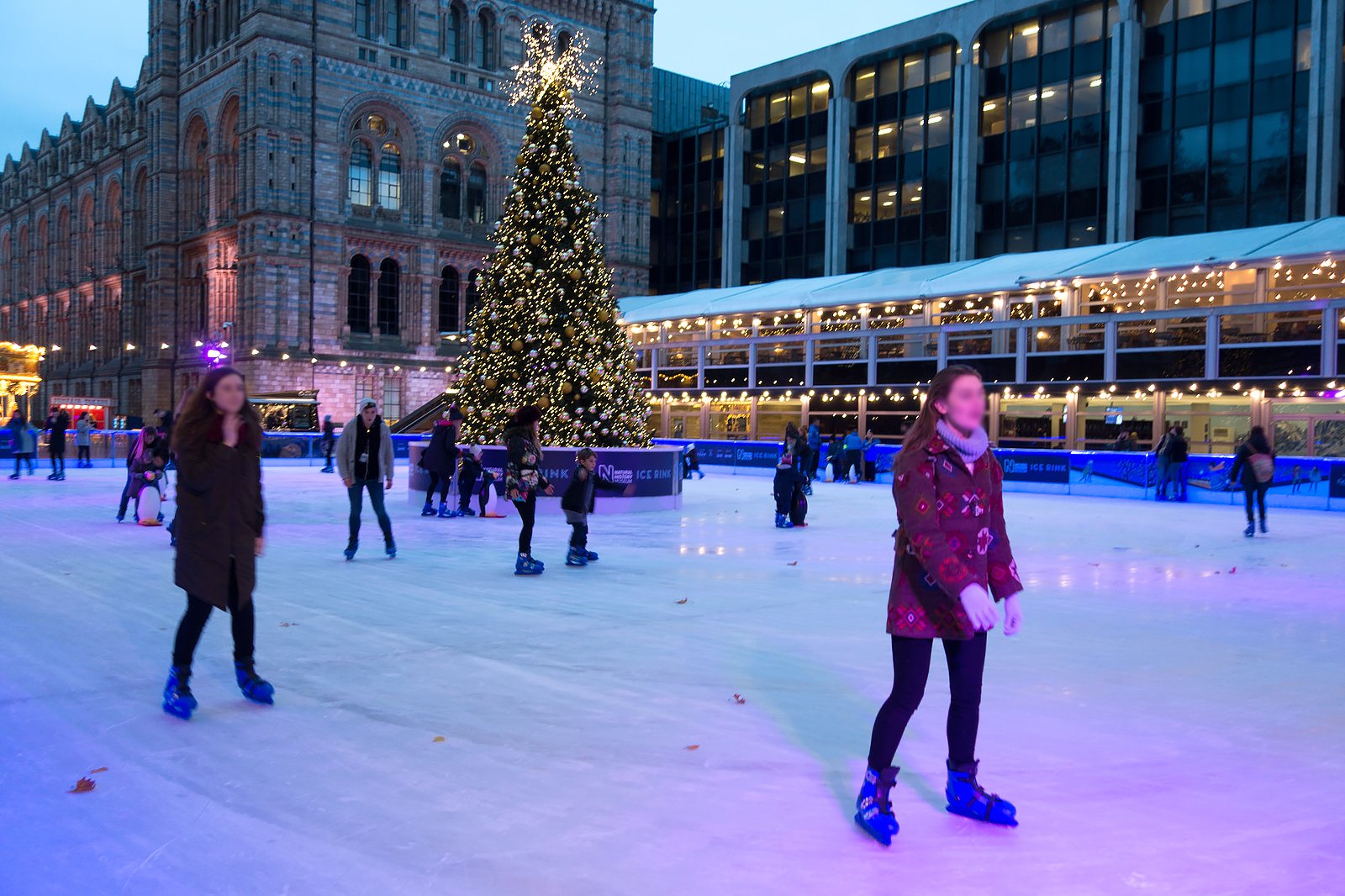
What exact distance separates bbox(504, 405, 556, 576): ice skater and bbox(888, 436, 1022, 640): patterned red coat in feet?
20.7

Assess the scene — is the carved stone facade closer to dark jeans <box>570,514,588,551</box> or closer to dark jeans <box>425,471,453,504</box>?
dark jeans <box>425,471,453,504</box>

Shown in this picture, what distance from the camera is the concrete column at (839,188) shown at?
147 feet

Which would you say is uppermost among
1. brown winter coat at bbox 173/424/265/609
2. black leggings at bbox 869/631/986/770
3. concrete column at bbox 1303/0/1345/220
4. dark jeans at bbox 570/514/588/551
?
concrete column at bbox 1303/0/1345/220

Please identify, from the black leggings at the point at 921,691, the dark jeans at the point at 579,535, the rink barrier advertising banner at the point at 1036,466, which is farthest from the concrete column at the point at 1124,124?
the black leggings at the point at 921,691

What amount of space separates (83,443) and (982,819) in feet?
98.8

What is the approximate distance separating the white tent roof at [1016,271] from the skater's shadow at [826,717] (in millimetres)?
24474

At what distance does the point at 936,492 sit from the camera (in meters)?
3.46

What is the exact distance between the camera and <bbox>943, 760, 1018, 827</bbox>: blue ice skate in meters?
3.62

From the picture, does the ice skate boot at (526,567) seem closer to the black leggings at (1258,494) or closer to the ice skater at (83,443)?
the black leggings at (1258,494)

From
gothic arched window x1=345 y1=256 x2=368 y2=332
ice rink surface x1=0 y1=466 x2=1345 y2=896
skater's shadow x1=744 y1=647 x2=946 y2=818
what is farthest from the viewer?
gothic arched window x1=345 y1=256 x2=368 y2=332

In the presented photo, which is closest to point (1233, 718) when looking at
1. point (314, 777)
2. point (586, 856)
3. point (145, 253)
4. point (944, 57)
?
point (586, 856)

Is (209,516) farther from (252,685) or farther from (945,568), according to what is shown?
(945,568)

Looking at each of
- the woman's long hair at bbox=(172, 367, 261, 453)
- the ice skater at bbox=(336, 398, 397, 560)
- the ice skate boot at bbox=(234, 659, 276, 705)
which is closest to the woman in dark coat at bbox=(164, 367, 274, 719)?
the woman's long hair at bbox=(172, 367, 261, 453)

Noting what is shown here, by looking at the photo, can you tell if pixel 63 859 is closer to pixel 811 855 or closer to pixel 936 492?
pixel 811 855
